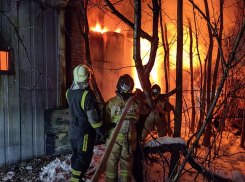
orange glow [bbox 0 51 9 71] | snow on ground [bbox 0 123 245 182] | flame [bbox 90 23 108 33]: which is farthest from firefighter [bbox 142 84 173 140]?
orange glow [bbox 0 51 9 71]

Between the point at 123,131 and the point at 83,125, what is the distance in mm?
803

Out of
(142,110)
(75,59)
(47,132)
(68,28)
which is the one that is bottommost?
(47,132)

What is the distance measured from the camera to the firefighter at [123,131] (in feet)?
10.6

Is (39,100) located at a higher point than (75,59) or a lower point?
lower

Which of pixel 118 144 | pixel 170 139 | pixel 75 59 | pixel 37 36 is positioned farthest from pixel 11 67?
pixel 170 139

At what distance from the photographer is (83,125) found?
335cm

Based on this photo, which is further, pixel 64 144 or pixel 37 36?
pixel 64 144

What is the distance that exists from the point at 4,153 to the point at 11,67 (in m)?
2.20

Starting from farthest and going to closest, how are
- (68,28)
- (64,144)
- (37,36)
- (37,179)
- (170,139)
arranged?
(68,28) < (64,144) < (37,36) < (37,179) < (170,139)

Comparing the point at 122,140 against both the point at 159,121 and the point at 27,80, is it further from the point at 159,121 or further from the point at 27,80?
the point at 27,80

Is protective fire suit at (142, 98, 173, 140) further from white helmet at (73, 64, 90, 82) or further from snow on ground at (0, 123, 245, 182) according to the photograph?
white helmet at (73, 64, 90, 82)

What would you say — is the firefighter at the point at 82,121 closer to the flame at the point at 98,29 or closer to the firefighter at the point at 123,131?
the firefighter at the point at 123,131

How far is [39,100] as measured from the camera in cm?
479

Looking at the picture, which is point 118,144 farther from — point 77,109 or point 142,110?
point 77,109
